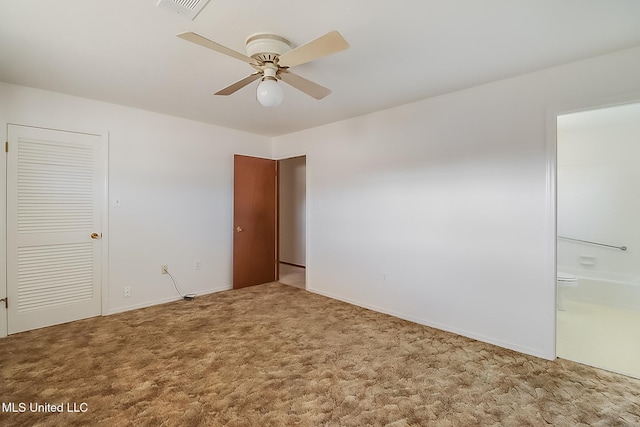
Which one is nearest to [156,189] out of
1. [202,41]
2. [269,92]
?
[269,92]

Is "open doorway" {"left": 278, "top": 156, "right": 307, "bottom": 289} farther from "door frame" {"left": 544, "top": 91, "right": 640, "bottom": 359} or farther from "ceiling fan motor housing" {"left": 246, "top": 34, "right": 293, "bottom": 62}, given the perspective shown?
"door frame" {"left": 544, "top": 91, "right": 640, "bottom": 359}

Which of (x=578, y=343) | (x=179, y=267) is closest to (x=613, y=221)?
(x=578, y=343)

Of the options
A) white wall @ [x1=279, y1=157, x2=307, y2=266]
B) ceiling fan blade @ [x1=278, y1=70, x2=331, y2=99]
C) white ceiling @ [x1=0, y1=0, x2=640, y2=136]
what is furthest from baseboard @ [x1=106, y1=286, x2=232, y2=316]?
ceiling fan blade @ [x1=278, y1=70, x2=331, y2=99]

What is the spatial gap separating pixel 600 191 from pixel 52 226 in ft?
21.6

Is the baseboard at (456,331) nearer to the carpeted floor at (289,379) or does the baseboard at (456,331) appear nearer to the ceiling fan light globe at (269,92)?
the carpeted floor at (289,379)

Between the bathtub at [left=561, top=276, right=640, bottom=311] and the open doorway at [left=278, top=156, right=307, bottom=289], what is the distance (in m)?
4.35

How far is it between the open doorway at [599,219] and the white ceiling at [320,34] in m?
1.96

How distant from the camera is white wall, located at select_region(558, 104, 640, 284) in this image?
3646 mm

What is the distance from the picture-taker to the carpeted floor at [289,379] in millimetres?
1762

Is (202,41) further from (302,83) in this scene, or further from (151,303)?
(151,303)

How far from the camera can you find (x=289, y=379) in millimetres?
2125

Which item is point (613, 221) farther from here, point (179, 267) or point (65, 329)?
point (65, 329)

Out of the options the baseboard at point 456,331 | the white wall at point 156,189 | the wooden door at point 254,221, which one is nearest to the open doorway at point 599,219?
the baseboard at point 456,331

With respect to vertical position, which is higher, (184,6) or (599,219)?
(184,6)
